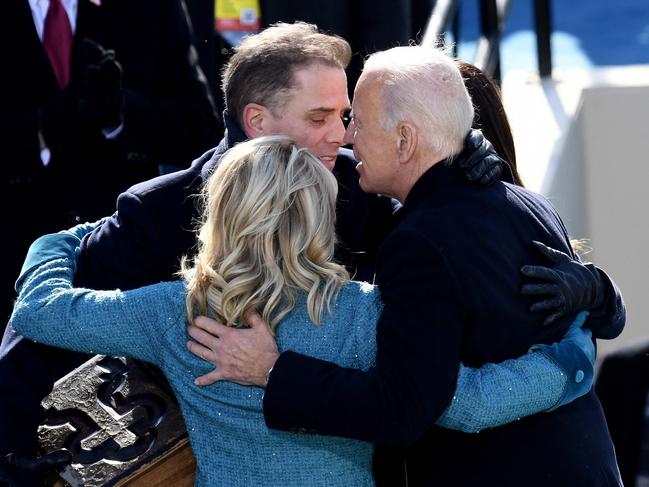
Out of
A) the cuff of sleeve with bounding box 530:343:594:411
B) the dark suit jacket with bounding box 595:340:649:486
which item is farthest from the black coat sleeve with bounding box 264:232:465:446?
the dark suit jacket with bounding box 595:340:649:486

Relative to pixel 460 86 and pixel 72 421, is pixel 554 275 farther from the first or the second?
pixel 72 421

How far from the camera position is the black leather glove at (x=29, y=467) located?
247 cm

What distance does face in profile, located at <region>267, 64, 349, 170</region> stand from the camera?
114 inches

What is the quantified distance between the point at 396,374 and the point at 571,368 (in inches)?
15.2

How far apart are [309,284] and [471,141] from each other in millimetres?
458

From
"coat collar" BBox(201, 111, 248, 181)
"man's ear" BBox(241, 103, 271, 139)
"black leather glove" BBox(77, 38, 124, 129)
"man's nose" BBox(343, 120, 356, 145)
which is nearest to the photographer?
"man's nose" BBox(343, 120, 356, 145)

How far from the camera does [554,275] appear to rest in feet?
7.73

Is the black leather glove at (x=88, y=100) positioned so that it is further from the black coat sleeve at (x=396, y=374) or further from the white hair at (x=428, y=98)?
the black coat sleeve at (x=396, y=374)

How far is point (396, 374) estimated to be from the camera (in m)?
2.20

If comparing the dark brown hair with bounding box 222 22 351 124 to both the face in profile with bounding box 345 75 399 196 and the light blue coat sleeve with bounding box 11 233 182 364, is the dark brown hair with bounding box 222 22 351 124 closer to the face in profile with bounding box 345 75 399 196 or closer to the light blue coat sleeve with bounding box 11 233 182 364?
the face in profile with bounding box 345 75 399 196

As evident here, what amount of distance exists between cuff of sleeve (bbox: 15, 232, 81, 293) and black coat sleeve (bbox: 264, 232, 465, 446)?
2.12 ft

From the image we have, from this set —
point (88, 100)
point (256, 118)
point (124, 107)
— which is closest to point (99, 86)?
point (88, 100)

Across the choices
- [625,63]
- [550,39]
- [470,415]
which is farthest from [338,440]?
[625,63]

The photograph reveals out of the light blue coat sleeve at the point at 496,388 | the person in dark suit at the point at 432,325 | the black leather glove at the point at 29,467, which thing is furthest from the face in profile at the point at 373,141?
the black leather glove at the point at 29,467
